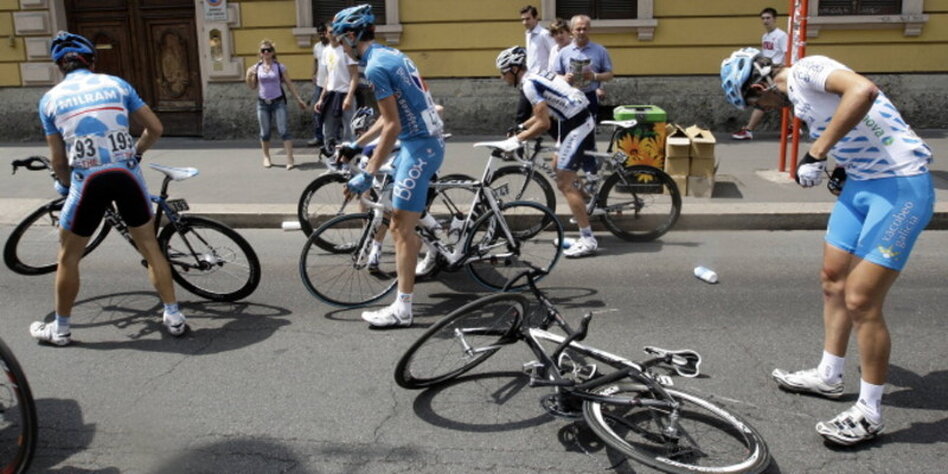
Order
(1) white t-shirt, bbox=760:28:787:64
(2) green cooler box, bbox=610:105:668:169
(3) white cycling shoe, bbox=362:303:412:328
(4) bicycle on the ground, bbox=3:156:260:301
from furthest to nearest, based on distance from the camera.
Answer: (1) white t-shirt, bbox=760:28:787:64, (2) green cooler box, bbox=610:105:668:169, (4) bicycle on the ground, bbox=3:156:260:301, (3) white cycling shoe, bbox=362:303:412:328

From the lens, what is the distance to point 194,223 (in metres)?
5.90

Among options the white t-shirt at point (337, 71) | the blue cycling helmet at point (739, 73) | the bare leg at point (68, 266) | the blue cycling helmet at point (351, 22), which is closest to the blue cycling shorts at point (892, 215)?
the blue cycling helmet at point (739, 73)

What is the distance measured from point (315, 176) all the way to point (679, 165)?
14.7 feet

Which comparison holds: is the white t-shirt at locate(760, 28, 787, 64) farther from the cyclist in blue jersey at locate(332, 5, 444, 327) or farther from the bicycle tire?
the cyclist in blue jersey at locate(332, 5, 444, 327)

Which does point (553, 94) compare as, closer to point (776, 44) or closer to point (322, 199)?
point (322, 199)

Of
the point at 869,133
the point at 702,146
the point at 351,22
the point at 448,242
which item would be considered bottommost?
the point at 448,242

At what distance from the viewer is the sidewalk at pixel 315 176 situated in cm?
836

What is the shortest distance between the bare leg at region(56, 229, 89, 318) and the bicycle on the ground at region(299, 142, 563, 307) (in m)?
1.43

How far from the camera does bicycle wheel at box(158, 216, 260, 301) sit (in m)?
5.91

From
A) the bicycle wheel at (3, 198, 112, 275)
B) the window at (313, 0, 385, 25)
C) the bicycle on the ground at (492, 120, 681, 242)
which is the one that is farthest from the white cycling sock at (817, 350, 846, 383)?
the window at (313, 0, 385, 25)

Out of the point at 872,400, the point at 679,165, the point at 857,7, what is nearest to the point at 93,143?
the point at 872,400

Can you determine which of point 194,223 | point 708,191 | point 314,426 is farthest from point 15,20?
point 314,426

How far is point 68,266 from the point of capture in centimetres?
517

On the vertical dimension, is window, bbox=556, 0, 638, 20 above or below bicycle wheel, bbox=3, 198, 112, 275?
above
